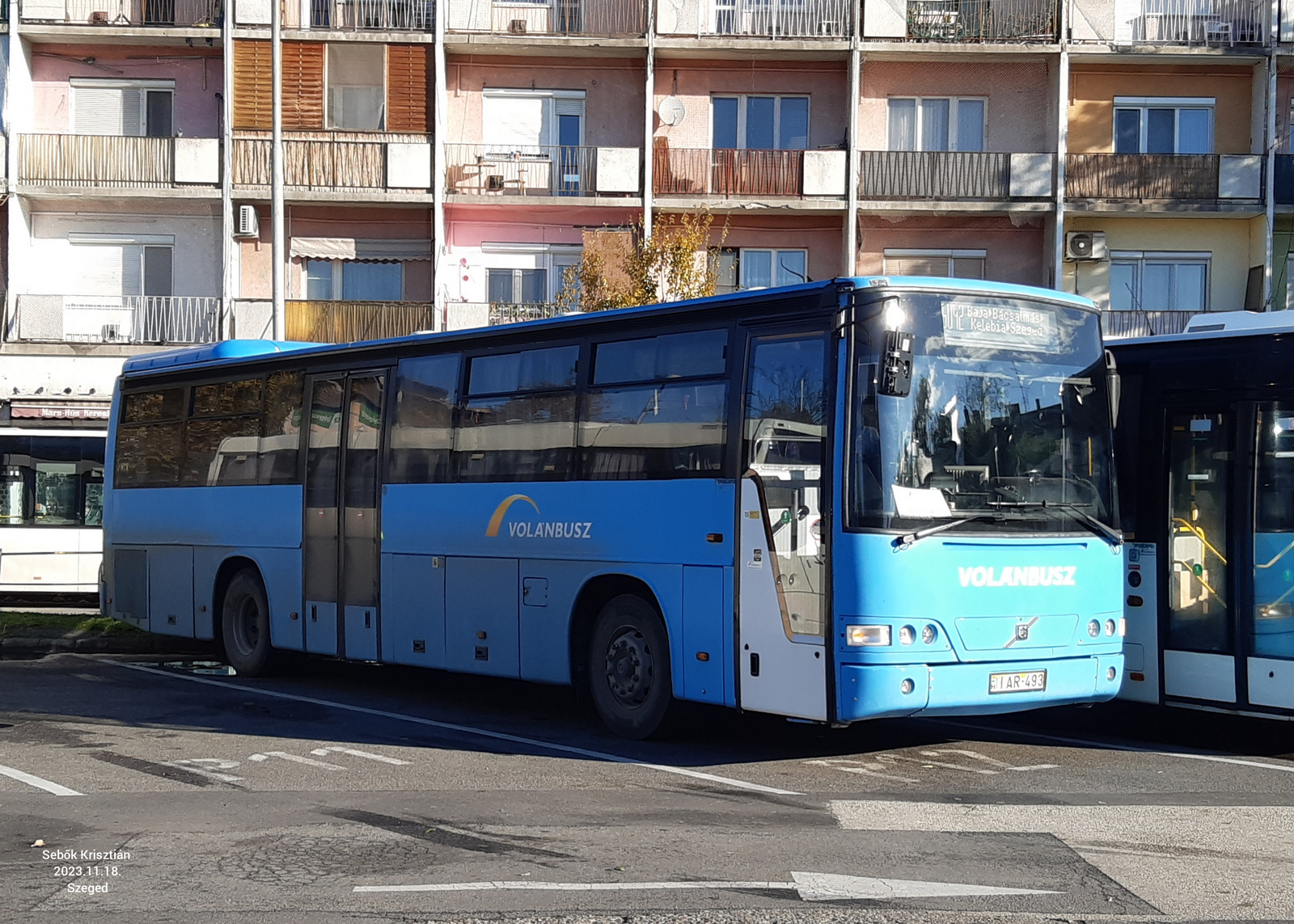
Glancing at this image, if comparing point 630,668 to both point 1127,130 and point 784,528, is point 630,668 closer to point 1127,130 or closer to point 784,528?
point 784,528

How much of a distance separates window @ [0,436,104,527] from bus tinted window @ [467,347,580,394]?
1491cm

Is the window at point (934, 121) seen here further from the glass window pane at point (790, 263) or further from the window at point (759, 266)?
the window at point (759, 266)

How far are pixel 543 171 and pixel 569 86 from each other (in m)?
2.08

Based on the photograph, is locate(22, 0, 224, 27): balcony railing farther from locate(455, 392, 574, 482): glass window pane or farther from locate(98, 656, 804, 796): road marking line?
locate(455, 392, 574, 482): glass window pane

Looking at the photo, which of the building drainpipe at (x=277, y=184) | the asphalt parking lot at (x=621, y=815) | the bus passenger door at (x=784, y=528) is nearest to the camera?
the asphalt parking lot at (x=621, y=815)

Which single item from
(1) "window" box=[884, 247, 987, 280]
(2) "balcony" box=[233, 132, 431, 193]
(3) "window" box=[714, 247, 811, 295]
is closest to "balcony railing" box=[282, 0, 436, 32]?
(2) "balcony" box=[233, 132, 431, 193]

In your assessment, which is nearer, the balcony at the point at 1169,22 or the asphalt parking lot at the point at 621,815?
the asphalt parking lot at the point at 621,815

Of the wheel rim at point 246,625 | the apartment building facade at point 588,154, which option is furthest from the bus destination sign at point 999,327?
the apartment building facade at point 588,154

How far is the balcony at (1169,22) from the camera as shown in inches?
1255

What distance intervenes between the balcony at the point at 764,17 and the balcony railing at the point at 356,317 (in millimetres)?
7892

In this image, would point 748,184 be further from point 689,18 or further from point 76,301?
point 76,301

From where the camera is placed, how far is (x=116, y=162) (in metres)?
31.9

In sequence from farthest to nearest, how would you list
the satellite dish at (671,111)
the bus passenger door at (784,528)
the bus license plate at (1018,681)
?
the satellite dish at (671,111) → the bus license plate at (1018,681) → the bus passenger door at (784,528)

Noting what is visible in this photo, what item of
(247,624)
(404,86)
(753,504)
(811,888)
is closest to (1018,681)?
(753,504)
